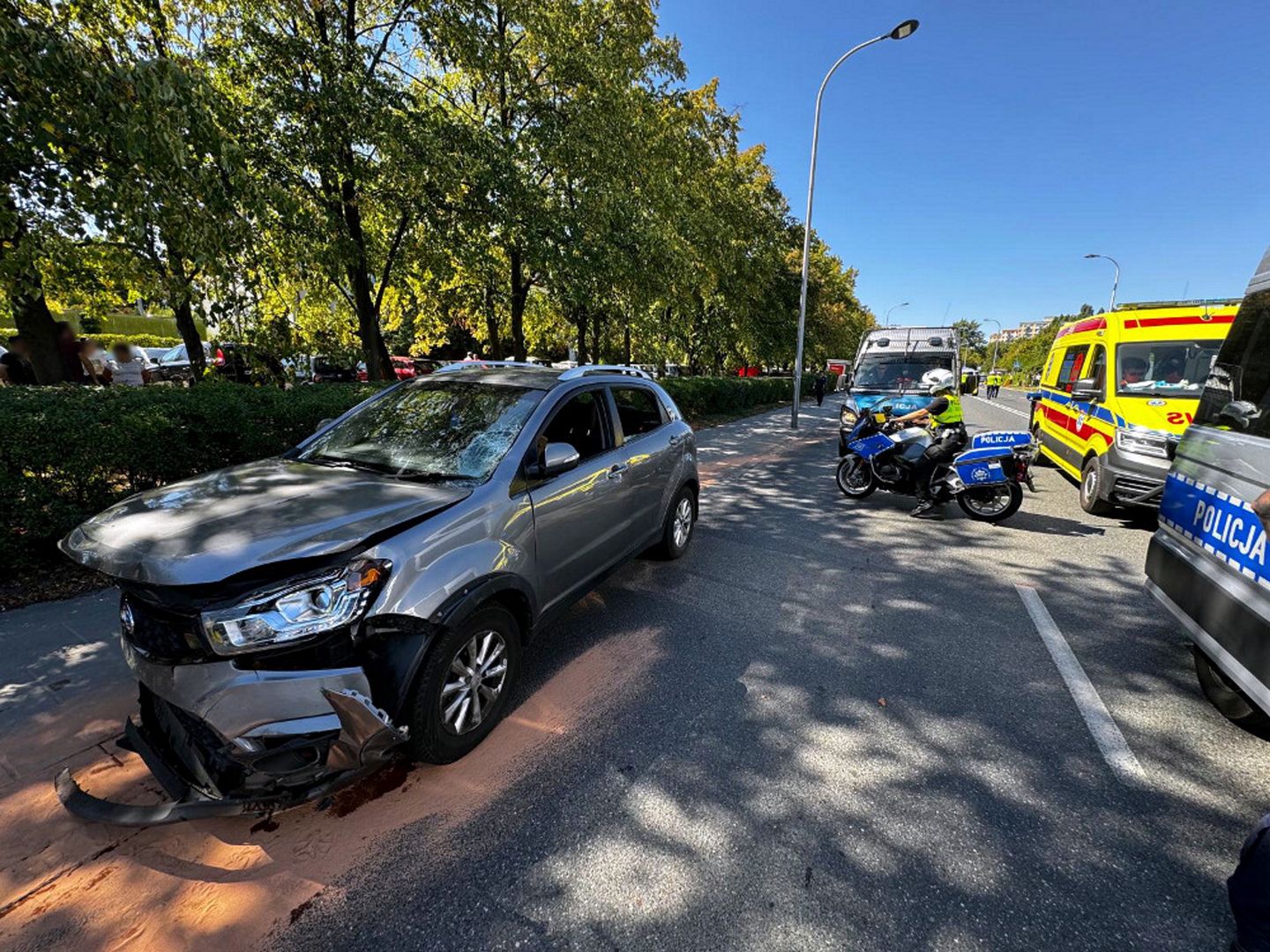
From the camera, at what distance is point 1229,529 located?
2.76 metres

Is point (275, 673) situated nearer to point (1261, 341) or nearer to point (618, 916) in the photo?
point (618, 916)

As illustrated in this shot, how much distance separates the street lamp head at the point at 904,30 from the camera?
13797 millimetres

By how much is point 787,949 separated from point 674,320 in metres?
21.8

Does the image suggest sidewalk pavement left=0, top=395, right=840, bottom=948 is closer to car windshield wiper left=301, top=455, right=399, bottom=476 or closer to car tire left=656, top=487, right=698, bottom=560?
car windshield wiper left=301, top=455, right=399, bottom=476

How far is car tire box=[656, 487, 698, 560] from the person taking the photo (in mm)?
5039

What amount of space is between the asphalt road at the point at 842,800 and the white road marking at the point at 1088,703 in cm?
3

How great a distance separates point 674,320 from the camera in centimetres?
2220

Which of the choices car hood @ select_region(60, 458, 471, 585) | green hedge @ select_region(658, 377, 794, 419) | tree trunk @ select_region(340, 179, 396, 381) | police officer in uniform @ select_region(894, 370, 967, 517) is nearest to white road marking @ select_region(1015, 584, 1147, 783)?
police officer in uniform @ select_region(894, 370, 967, 517)

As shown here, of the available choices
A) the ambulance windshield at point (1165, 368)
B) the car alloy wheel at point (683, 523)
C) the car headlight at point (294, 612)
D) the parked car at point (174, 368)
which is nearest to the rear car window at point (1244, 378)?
the car alloy wheel at point (683, 523)

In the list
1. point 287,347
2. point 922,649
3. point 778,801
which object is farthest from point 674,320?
point 778,801

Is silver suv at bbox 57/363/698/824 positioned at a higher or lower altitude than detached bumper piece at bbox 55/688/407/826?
higher

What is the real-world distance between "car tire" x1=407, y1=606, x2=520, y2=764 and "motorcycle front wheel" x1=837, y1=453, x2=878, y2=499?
20.5 feet

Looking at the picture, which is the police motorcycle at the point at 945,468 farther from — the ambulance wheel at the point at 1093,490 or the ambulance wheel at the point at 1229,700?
the ambulance wheel at the point at 1229,700

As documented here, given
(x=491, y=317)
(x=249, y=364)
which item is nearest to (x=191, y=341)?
(x=249, y=364)
